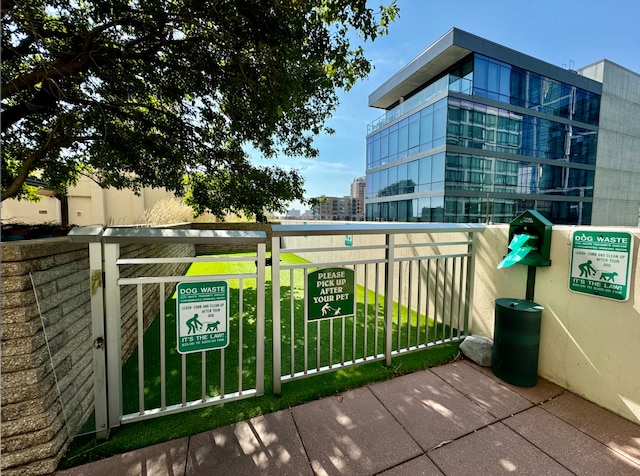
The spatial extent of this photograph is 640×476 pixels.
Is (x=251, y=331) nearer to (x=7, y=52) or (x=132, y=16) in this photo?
(x=132, y=16)

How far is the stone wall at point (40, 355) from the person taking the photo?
5.42 ft

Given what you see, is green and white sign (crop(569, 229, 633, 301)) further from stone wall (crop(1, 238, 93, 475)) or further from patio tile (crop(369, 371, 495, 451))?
stone wall (crop(1, 238, 93, 475))

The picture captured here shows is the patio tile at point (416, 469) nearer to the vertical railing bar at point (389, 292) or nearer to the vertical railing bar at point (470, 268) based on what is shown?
the vertical railing bar at point (389, 292)

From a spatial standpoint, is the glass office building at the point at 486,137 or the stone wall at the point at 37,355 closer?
the stone wall at the point at 37,355

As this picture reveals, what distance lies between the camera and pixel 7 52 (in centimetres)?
336

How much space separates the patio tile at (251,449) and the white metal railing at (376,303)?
434 mm

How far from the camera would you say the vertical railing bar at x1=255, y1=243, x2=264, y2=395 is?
2.48 m

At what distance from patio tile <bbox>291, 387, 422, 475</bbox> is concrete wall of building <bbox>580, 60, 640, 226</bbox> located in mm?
31031

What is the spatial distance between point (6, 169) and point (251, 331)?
478 cm

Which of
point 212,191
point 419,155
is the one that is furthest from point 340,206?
point 212,191

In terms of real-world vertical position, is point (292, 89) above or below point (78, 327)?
above

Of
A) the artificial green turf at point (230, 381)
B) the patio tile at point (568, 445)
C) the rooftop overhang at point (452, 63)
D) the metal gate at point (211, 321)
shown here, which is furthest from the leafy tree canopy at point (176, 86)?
the rooftop overhang at point (452, 63)

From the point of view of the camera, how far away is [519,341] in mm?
2820

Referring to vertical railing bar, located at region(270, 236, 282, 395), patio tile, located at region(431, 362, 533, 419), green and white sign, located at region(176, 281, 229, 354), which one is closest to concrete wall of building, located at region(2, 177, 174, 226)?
green and white sign, located at region(176, 281, 229, 354)
